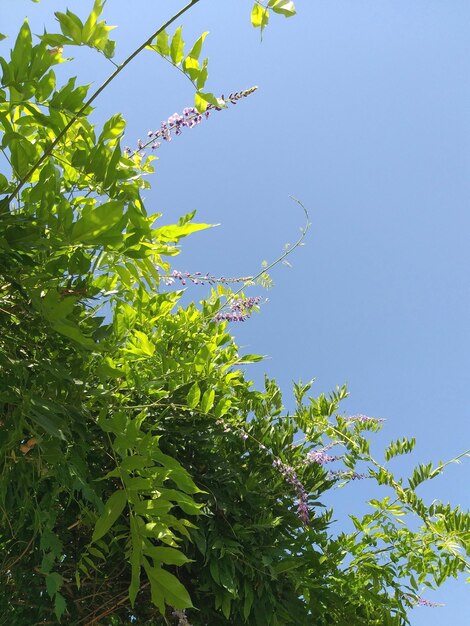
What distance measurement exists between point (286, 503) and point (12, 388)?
37.1 inches

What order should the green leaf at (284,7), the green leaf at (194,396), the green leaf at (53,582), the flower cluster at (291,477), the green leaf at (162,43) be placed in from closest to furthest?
the green leaf at (284,7)
the green leaf at (162,43)
the green leaf at (53,582)
the green leaf at (194,396)
the flower cluster at (291,477)

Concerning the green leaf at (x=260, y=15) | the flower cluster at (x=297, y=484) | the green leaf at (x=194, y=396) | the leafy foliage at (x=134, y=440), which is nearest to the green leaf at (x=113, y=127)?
the leafy foliage at (x=134, y=440)

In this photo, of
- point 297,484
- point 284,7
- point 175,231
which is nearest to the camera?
point 284,7

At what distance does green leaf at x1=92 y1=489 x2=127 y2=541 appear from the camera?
1.13m

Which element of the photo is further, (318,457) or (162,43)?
(318,457)

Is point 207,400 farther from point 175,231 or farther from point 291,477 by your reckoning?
point 175,231

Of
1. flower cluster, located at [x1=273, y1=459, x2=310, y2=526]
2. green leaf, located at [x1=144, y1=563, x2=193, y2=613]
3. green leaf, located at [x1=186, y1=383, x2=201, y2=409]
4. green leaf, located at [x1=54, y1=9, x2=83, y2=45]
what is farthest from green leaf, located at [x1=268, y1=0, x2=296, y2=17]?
flower cluster, located at [x1=273, y1=459, x2=310, y2=526]

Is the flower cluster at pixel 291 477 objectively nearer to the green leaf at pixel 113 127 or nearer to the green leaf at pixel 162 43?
the green leaf at pixel 113 127

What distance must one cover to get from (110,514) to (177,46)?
0.88m

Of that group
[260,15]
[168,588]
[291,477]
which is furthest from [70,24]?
[291,477]

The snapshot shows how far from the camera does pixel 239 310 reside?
2066 millimetres

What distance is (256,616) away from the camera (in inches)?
63.6

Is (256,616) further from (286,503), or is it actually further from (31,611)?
(31,611)

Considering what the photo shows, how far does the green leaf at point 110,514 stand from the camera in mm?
1133
